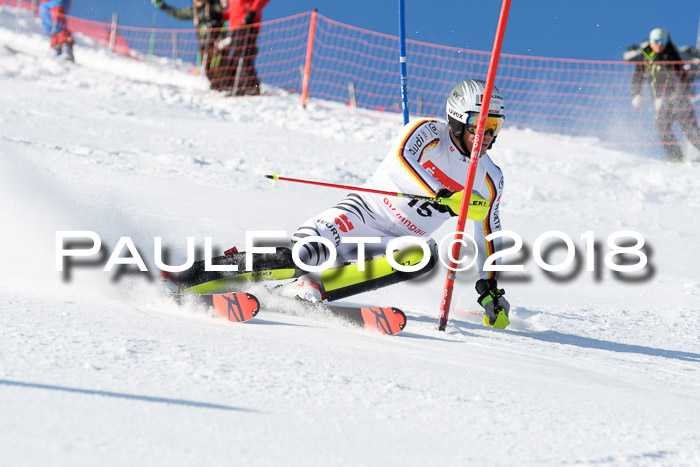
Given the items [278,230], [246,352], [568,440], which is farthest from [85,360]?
[278,230]

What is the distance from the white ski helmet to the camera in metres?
4.18

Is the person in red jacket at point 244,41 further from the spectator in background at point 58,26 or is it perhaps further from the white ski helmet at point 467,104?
the white ski helmet at point 467,104

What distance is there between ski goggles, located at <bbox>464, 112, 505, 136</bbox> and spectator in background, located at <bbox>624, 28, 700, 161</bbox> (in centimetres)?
827

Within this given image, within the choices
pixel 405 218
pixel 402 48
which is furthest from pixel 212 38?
pixel 405 218

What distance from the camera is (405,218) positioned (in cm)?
443

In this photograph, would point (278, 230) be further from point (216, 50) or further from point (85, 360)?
point (216, 50)

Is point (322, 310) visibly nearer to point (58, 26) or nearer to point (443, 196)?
point (443, 196)

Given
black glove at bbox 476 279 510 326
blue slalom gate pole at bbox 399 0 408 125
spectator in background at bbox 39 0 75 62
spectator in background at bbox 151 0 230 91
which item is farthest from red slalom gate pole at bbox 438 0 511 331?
spectator in background at bbox 39 0 75 62

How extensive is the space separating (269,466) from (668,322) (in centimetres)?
394

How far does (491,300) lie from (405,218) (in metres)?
0.64

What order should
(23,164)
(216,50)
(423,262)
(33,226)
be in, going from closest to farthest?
(423,262)
(33,226)
(23,164)
(216,50)

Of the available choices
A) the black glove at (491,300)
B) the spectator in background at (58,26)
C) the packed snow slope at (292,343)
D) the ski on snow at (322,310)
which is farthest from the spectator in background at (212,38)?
the ski on snow at (322,310)

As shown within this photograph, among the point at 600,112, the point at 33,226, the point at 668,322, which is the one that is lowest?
the point at 668,322

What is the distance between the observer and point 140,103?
1118cm
